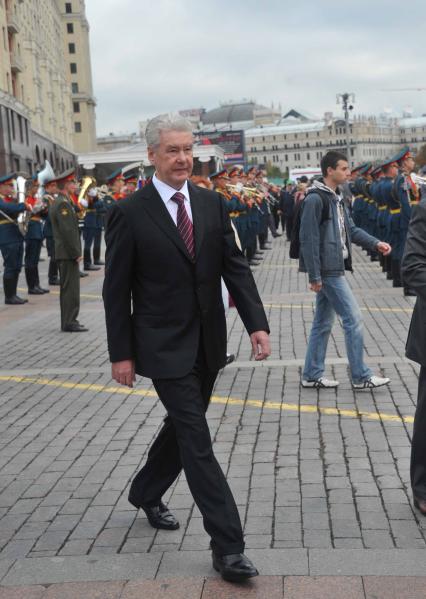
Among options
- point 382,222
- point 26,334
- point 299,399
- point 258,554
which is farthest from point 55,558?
point 382,222

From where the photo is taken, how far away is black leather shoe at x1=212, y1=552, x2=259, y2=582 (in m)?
3.94

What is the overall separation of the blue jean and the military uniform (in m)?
8.40

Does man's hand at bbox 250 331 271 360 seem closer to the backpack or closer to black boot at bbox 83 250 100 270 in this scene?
the backpack

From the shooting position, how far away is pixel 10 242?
51.2ft

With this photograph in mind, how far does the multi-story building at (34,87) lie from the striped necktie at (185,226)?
4953cm

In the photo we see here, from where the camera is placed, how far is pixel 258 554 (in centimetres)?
427

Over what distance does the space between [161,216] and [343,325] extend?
3693 mm

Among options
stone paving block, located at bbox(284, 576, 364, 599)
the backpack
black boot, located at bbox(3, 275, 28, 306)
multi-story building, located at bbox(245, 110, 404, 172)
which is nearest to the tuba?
black boot, located at bbox(3, 275, 28, 306)

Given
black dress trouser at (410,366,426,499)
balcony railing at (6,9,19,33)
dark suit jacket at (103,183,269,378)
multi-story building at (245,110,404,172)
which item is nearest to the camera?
dark suit jacket at (103,183,269,378)

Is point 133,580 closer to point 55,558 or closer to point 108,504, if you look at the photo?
point 55,558

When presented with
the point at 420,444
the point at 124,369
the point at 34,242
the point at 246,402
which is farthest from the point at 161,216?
the point at 34,242

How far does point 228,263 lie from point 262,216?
21447mm

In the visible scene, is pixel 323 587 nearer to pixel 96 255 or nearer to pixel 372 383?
pixel 372 383

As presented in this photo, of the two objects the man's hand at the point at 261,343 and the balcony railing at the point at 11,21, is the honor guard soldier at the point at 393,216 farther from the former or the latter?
the balcony railing at the point at 11,21
